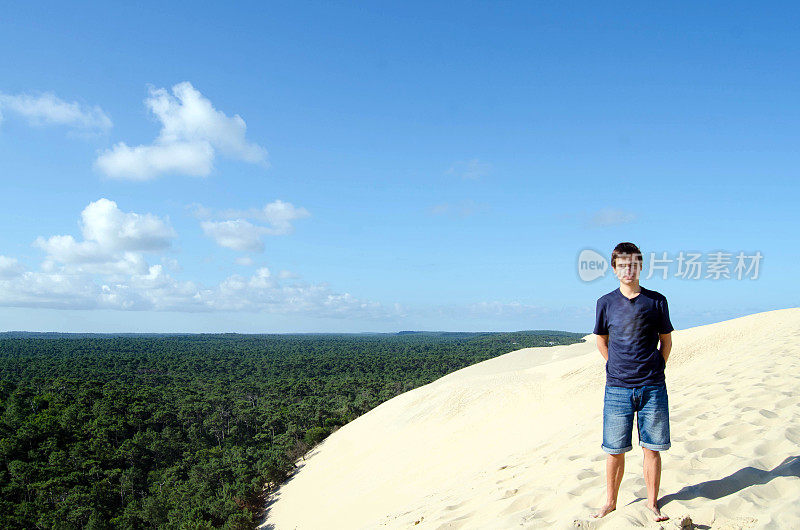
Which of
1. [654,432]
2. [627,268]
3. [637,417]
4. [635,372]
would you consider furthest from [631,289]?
[654,432]

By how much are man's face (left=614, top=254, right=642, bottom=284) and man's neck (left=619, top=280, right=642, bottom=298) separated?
0.03 metres

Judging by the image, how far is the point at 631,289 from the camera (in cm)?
353

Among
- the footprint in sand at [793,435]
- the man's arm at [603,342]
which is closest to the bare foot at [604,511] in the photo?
the man's arm at [603,342]

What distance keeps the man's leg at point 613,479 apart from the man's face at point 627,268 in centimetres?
137

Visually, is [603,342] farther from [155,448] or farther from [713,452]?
[155,448]

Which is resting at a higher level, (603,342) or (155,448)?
(603,342)

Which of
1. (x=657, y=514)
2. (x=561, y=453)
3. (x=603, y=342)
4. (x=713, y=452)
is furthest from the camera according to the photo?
(x=561, y=453)

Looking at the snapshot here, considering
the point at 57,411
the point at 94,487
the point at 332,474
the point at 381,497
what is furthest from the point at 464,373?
the point at 57,411

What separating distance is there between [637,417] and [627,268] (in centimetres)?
113

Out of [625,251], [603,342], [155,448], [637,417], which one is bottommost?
[155,448]

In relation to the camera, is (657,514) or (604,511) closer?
(657,514)

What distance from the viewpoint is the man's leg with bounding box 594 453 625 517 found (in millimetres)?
3584

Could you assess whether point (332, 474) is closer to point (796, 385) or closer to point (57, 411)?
point (796, 385)

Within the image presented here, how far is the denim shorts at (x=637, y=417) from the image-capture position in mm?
3426
